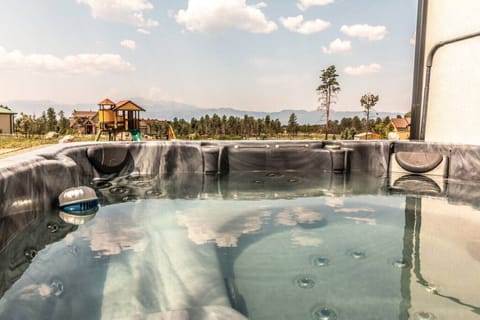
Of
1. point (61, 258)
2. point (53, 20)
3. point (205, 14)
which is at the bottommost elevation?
point (61, 258)

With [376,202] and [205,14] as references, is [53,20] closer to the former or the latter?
[376,202]

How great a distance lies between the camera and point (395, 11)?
13203 mm

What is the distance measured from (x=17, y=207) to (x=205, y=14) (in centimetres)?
4029

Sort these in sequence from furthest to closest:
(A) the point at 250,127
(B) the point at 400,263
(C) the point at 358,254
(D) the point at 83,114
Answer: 1. (D) the point at 83,114
2. (A) the point at 250,127
3. (C) the point at 358,254
4. (B) the point at 400,263

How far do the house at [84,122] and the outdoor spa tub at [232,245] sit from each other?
2910 centimetres

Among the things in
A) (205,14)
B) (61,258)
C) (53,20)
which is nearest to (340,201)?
(61,258)

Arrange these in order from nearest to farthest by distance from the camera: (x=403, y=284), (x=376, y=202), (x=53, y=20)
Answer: (x=403, y=284) → (x=376, y=202) → (x=53, y=20)

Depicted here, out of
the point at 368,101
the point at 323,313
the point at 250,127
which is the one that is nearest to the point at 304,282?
the point at 323,313

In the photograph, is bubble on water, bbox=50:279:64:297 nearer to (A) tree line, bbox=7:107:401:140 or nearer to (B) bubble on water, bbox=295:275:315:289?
(B) bubble on water, bbox=295:275:315:289

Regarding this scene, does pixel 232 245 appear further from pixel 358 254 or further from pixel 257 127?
pixel 257 127

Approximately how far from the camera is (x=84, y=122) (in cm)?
3375

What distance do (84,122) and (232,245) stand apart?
119 ft

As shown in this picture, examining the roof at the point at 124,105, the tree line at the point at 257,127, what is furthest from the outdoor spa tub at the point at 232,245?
the tree line at the point at 257,127

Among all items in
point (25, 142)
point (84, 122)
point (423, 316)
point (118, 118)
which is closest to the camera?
point (423, 316)
